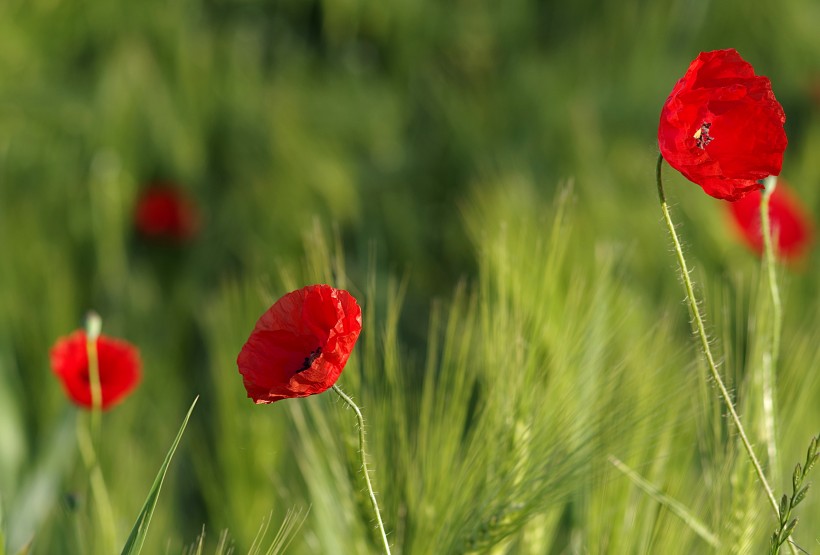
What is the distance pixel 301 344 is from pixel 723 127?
0.36ft

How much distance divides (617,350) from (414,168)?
0.54 m

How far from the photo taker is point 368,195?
972 mm

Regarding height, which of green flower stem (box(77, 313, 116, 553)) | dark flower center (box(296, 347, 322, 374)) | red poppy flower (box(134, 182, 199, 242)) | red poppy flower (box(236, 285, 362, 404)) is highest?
red poppy flower (box(236, 285, 362, 404))

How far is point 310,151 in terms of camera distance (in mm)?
954

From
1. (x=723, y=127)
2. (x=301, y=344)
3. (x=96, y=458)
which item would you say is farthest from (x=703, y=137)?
(x=96, y=458)

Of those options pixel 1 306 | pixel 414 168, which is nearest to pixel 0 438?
pixel 1 306

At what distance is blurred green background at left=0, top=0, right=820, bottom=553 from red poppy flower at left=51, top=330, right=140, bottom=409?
292 mm

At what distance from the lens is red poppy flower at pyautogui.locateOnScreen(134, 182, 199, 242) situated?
94cm

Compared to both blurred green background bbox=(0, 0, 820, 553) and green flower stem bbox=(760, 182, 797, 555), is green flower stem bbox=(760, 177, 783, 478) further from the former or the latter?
blurred green background bbox=(0, 0, 820, 553)

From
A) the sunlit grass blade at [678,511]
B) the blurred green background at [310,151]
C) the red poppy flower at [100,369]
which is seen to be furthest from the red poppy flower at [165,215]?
the sunlit grass blade at [678,511]

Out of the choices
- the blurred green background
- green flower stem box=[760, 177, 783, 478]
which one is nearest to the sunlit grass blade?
green flower stem box=[760, 177, 783, 478]

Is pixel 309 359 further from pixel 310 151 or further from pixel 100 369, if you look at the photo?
pixel 310 151

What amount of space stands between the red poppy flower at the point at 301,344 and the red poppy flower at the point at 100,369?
5.3 inches

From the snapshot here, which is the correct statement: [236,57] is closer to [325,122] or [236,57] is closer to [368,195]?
[325,122]
